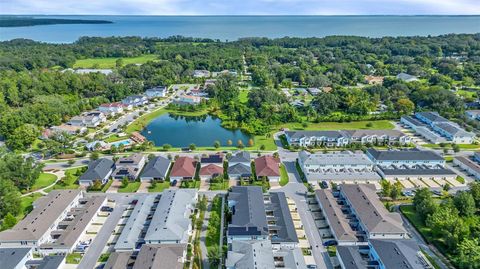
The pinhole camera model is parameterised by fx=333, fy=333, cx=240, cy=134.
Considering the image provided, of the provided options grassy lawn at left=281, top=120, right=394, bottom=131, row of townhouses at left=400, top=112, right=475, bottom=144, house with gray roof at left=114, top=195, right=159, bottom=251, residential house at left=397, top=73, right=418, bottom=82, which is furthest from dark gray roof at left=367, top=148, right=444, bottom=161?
residential house at left=397, top=73, right=418, bottom=82

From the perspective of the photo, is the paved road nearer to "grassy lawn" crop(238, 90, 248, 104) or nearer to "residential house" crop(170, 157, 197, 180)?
"residential house" crop(170, 157, 197, 180)

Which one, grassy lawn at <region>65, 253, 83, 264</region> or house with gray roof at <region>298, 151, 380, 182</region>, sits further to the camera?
house with gray roof at <region>298, 151, 380, 182</region>

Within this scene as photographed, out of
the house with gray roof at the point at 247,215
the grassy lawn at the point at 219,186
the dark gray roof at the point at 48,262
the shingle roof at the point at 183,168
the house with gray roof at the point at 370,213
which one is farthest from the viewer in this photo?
the shingle roof at the point at 183,168

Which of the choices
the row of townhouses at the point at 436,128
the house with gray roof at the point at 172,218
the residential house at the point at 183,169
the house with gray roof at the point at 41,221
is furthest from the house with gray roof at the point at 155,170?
the row of townhouses at the point at 436,128

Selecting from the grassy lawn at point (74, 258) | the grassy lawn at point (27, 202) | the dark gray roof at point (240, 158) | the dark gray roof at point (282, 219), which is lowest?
the grassy lawn at point (74, 258)

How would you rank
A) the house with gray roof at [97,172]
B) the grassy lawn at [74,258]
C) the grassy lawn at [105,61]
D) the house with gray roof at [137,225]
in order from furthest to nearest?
the grassy lawn at [105,61]
the house with gray roof at [97,172]
the house with gray roof at [137,225]
the grassy lawn at [74,258]

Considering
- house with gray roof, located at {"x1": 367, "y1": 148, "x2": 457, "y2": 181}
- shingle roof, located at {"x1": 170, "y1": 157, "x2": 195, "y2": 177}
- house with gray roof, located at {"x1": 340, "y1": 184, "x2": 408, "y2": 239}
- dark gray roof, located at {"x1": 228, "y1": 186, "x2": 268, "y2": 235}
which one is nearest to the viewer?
dark gray roof, located at {"x1": 228, "y1": 186, "x2": 268, "y2": 235}

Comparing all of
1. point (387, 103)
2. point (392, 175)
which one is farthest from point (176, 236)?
point (387, 103)

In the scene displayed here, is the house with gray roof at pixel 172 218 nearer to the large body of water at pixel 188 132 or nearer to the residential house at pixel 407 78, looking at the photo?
the large body of water at pixel 188 132
